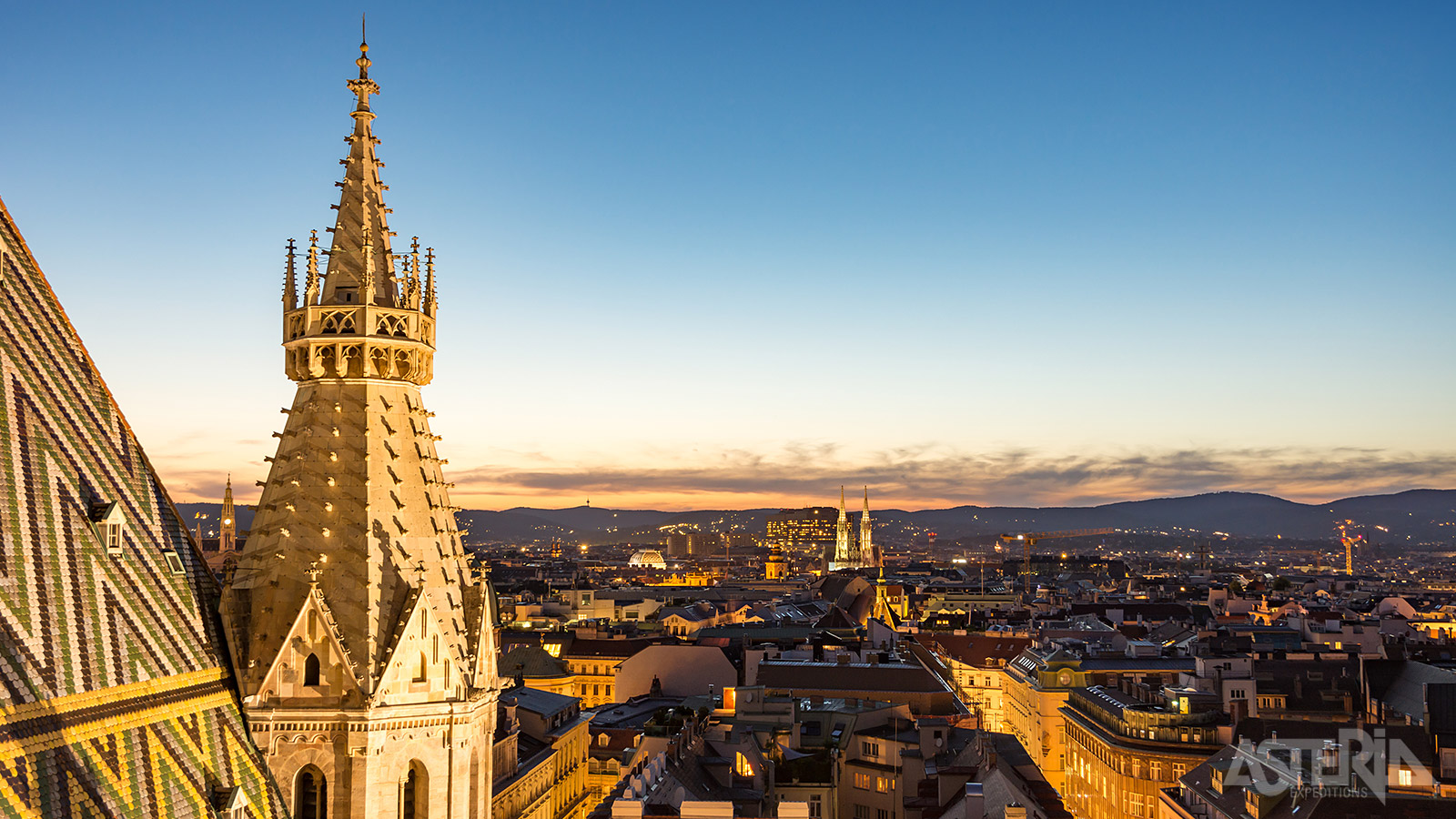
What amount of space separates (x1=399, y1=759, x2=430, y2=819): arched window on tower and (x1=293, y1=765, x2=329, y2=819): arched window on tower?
47.5 inches

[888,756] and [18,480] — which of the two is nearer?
[18,480]

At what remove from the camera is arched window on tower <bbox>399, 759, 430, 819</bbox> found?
21645 mm

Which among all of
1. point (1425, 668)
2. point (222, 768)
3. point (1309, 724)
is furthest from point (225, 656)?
point (1425, 668)

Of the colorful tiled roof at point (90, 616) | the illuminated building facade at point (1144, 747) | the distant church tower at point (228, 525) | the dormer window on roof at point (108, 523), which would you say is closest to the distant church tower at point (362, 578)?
the colorful tiled roof at point (90, 616)

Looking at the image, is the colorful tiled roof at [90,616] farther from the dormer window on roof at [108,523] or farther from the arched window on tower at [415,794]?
the arched window on tower at [415,794]

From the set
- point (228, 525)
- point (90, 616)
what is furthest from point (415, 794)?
point (228, 525)

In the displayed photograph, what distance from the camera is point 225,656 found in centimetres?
2100

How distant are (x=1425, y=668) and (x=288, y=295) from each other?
96094 millimetres

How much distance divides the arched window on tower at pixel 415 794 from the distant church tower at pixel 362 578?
0.03 meters

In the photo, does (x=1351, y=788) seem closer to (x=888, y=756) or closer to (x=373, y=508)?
(x=888, y=756)

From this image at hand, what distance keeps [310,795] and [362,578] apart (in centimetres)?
367

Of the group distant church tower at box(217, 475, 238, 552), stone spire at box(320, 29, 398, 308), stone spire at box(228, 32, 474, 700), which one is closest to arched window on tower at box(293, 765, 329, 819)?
stone spire at box(228, 32, 474, 700)

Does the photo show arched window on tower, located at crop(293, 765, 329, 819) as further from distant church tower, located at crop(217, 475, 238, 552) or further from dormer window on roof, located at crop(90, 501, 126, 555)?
distant church tower, located at crop(217, 475, 238, 552)

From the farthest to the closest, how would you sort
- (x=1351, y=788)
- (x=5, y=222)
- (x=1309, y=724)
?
(x=1309, y=724)
(x=1351, y=788)
(x=5, y=222)
